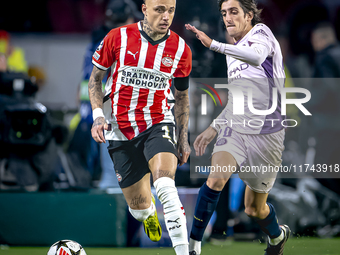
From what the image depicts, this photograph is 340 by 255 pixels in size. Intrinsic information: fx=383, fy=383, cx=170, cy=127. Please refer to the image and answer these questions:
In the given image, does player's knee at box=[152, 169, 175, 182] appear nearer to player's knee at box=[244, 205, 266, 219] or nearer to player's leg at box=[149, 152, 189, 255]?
player's leg at box=[149, 152, 189, 255]

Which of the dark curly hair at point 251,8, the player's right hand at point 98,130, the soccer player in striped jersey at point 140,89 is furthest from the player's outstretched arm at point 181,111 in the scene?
the dark curly hair at point 251,8

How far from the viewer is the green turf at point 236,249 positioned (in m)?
3.34

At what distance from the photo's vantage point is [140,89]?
286cm

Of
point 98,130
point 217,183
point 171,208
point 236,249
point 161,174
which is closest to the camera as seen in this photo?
point 171,208

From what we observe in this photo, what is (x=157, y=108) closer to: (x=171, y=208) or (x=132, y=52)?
(x=132, y=52)

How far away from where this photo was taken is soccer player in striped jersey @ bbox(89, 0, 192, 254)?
284cm

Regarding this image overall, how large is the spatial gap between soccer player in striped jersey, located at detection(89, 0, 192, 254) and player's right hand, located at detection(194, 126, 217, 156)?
303mm

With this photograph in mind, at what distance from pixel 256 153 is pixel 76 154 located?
1.69 metres

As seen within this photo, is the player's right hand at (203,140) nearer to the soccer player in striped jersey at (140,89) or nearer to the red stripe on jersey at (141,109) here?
the soccer player in striped jersey at (140,89)

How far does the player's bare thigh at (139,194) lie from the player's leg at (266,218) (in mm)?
801

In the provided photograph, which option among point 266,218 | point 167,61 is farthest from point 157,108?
point 266,218

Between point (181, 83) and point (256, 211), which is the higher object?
point (181, 83)

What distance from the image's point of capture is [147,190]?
308 centimetres

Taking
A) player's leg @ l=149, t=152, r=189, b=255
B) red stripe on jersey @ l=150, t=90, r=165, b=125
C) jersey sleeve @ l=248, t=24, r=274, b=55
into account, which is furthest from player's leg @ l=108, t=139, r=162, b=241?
jersey sleeve @ l=248, t=24, r=274, b=55
